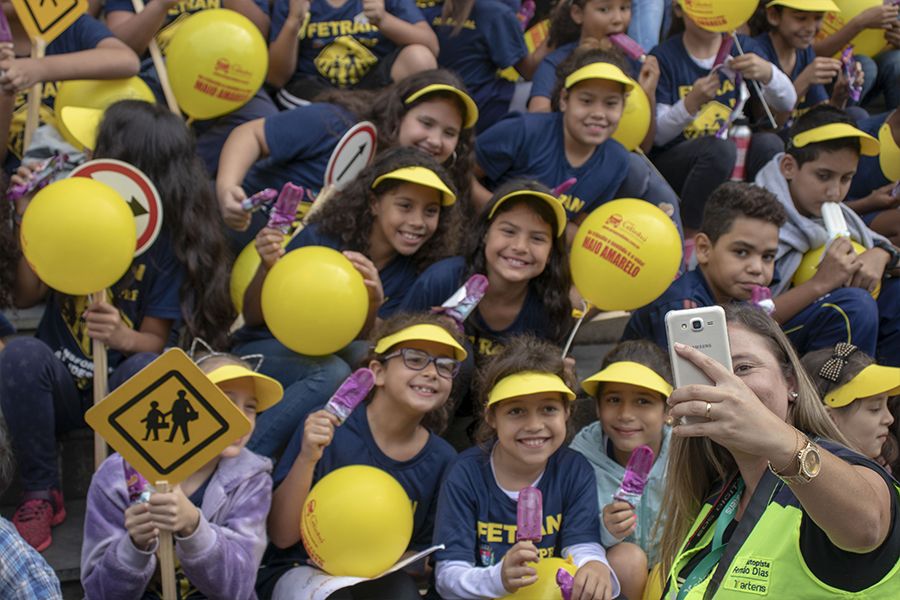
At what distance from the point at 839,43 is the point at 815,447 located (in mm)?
5158

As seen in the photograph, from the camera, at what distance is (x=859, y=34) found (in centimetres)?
676

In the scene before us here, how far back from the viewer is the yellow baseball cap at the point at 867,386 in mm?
3910

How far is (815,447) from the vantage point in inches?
72.2

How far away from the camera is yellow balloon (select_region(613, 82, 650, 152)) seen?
5.30 meters

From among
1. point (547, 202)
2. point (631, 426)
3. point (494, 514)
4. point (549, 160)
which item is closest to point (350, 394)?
point (494, 514)

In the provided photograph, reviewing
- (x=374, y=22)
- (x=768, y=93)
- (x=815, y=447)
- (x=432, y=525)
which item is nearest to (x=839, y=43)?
(x=768, y=93)

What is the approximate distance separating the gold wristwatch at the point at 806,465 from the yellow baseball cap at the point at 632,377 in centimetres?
201

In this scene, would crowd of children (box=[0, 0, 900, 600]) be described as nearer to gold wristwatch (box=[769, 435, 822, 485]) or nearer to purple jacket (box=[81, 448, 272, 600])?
purple jacket (box=[81, 448, 272, 600])

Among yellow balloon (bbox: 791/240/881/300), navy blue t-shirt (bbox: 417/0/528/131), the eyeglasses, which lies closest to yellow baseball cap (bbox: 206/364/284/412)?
the eyeglasses

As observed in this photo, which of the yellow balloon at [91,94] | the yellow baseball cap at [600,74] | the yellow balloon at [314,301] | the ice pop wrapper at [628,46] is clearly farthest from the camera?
the ice pop wrapper at [628,46]

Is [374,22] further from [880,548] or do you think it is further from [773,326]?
[880,548]

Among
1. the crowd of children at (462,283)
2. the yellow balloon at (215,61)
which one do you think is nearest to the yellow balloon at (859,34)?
the crowd of children at (462,283)

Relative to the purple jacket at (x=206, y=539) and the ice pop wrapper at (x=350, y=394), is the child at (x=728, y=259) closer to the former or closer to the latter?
the ice pop wrapper at (x=350, y=394)

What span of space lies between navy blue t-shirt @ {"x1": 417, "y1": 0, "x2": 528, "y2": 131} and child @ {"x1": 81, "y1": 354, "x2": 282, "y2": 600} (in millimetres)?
2449
